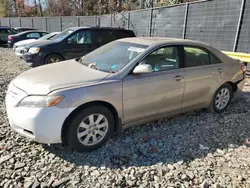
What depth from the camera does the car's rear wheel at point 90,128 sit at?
2978 mm

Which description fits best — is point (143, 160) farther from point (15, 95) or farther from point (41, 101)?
point (15, 95)

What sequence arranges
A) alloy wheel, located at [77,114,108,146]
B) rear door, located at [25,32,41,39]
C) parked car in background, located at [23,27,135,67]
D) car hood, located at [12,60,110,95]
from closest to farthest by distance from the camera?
car hood, located at [12,60,110,95] → alloy wheel, located at [77,114,108,146] → parked car in background, located at [23,27,135,67] → rear door, located at [25,32,41,39]

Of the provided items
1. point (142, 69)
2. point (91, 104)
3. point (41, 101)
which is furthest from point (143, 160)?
point (41, 101)

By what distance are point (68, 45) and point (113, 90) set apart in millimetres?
5552

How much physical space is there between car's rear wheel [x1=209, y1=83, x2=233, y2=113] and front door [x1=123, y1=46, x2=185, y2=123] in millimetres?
1030

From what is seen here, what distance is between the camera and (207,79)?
4211mm

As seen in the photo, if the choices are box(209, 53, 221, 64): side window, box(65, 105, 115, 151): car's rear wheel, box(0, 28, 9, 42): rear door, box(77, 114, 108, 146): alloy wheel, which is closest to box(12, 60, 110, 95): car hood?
box(65, 105, 115, 151): car's rear wheel

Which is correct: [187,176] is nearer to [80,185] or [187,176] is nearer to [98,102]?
[80,185]

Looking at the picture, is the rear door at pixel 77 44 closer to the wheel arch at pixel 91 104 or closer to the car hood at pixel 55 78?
the car hood at pixel 55 78

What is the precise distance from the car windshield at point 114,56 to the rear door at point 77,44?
4.19 meters

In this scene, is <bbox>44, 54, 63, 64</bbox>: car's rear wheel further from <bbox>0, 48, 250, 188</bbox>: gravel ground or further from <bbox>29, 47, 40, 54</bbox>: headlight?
<bbox>0, 48, 250, 188</bbox>: gravel ground

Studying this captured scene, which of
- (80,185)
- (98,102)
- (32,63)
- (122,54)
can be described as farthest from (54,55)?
(80,185)

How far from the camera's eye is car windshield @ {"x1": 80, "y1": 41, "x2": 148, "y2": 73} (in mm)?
3516

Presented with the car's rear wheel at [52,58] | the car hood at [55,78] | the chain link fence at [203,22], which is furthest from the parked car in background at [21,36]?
the car hood at [55,78]
